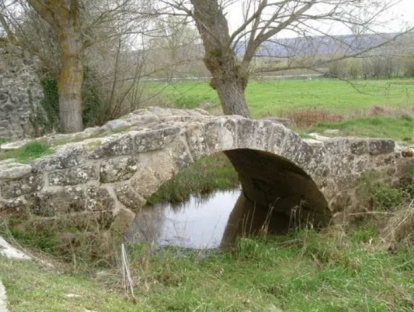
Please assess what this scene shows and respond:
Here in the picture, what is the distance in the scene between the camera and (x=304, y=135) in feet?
22.3

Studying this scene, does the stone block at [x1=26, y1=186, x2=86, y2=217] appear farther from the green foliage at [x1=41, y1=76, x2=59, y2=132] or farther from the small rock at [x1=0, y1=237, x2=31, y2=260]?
the green foliage at [x1=41, y1=76, x2=59, y2=132]

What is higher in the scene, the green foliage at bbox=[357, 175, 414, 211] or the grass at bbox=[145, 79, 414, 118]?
the grass at bbox=[145, 79, 414, 118]

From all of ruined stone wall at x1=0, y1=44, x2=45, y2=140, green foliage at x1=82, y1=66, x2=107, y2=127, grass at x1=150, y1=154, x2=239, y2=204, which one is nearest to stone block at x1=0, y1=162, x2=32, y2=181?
grass at x1=150, y1=154, x2=239, y2=204

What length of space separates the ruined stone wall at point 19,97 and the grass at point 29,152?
21.2 feet

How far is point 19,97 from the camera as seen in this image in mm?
11414

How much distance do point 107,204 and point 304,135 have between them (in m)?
2.92

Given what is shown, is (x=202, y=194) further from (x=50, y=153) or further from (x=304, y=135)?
(x=50, y=153)

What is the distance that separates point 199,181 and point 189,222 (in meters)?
1.93

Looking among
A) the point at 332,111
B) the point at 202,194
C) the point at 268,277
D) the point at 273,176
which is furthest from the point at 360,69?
the point at 268,277

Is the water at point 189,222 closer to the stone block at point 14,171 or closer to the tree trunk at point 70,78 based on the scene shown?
the stone block at point 14,171

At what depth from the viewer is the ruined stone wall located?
37.1ft

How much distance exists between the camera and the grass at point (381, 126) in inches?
448

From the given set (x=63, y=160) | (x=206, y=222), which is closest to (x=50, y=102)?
(x=206, y=222)

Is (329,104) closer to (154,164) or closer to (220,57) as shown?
(220,57)
